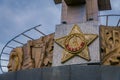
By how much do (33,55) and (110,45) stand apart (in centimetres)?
411

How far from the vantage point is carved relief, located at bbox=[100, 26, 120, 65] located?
16.9 metres

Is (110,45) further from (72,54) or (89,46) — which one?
(72,54)

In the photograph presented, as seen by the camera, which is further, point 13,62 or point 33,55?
point 13,62

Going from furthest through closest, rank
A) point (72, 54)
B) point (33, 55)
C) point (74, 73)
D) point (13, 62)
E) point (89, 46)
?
point (13, 62), point (33, 55), point (72, 54), point (89, 46), point (74, 73)

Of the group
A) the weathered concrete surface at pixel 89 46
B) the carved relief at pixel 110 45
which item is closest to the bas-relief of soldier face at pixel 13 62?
the weathered concrete surface at pixel 89 46

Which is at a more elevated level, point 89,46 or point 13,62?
point 89,46

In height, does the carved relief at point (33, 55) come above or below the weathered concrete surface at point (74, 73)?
above

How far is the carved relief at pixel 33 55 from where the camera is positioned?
728 inches

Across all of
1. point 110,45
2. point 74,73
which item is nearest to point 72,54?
point 74,73

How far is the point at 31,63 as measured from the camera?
18.6m

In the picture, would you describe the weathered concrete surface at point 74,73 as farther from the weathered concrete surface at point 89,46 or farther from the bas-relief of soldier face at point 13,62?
the bas-relief of soldier face at point 13,62

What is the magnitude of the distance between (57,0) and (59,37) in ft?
16.8

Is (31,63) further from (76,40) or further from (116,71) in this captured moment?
(116,71)

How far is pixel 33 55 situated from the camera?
1916 cm
